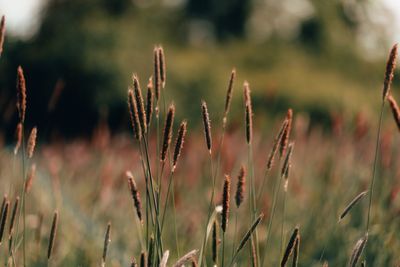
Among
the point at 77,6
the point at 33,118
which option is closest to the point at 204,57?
the point at 77,6

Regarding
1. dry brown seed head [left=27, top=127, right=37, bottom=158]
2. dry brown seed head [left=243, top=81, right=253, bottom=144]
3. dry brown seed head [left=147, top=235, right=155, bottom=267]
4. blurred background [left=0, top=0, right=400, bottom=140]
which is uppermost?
dry brown seed head [left=243, top=81, right=253, bottom=144]

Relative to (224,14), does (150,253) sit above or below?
above

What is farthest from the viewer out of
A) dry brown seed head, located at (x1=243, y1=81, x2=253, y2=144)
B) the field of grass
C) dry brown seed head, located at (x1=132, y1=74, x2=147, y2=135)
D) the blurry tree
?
the blurry tree

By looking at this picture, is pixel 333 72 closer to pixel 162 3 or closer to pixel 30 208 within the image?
pixel 162 3

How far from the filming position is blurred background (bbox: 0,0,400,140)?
11.6 m

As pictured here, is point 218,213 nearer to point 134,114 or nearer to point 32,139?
point 32,139

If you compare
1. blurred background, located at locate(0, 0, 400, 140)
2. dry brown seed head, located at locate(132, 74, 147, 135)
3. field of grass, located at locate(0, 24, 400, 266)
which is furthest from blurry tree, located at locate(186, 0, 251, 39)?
dry brown seed head, located at locate(132, 74, 147, 135)

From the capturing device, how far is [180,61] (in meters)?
14.4

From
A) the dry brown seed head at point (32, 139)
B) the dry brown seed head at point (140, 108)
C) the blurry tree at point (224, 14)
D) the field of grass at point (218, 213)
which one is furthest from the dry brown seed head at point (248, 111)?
the blurry tree at point (224, 14)

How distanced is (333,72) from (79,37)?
877 centimetres

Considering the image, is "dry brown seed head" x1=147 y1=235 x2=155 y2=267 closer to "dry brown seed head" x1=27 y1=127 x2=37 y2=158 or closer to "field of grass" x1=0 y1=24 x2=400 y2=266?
"field of grass" x1=0 y1=24 x2=400 y2=266

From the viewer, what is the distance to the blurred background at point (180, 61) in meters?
11.6

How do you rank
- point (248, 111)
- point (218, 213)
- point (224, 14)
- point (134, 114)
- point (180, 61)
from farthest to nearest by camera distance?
1. point (224, 14)
2. point (180, 61)
3. point (218, 213)
4. point (248, 111)
5. point (134, 114)

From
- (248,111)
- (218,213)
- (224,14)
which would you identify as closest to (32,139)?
(248,111)
